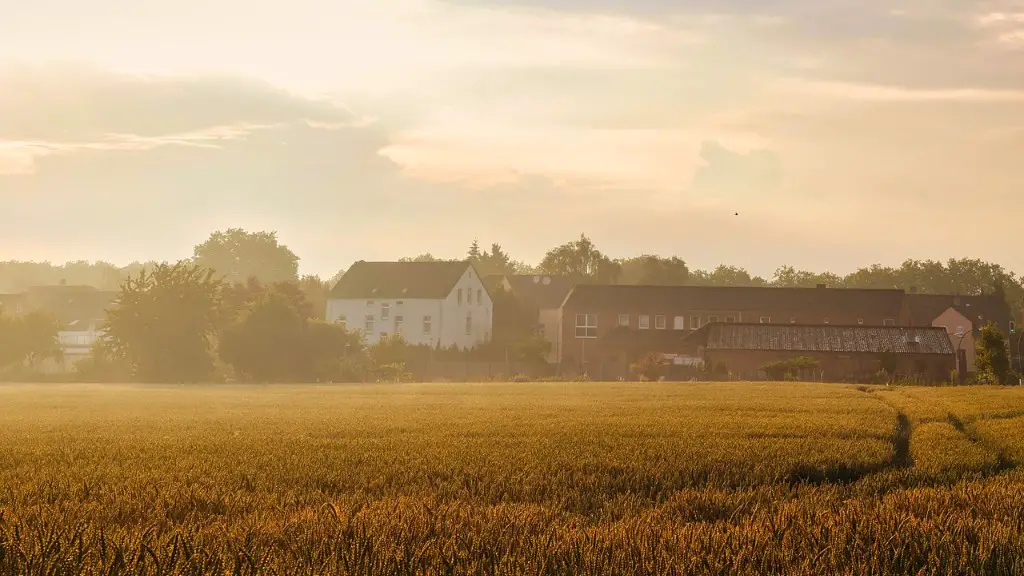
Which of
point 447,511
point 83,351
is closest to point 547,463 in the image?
point 447,511

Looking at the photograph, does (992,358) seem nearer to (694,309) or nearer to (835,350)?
(835,350)

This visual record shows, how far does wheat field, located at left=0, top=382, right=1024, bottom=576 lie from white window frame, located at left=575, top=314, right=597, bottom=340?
76998 mm

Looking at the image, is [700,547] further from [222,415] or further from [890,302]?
[890,302]

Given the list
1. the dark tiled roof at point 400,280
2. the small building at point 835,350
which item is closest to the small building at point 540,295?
the dark tiled roof at point 400,280

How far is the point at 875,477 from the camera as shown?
12.1 m

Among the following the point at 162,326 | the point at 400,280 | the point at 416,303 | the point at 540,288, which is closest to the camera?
the point at 162,326

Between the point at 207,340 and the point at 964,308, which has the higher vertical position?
the point at 964,308

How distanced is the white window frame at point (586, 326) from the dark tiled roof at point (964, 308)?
34464 millimetres

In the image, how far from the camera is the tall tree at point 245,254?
557 ft

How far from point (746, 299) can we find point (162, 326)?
190 feet

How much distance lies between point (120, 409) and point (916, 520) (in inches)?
1077

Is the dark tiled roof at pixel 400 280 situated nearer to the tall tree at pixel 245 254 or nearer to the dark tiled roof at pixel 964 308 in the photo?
the dark tiled roof at pixel 964 308

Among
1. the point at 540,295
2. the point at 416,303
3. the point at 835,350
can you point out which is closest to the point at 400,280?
the point at 416,303

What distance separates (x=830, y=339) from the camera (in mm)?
72438
